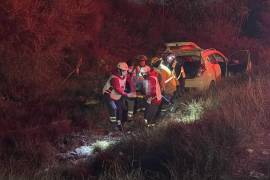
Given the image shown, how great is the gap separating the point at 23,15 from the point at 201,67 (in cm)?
556

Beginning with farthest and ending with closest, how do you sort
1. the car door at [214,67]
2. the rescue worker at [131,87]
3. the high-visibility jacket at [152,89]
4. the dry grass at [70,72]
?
the car door at [214,67] < the rescue worker at [131,87] < the high-visibility jacket at [152,89] < the dry grass at [70,72]

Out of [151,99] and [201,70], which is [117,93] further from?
[201,70]

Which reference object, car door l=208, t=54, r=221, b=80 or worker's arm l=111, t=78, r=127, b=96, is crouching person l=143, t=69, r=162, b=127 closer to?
worker's arm l=111, t=78, r=127, b=96

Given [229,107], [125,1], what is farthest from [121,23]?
[229,107]

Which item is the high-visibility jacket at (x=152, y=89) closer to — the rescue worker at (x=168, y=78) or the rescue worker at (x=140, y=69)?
the rescue worker at (x=140, y=69)

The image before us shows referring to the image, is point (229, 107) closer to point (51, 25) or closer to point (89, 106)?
point (89, 106)

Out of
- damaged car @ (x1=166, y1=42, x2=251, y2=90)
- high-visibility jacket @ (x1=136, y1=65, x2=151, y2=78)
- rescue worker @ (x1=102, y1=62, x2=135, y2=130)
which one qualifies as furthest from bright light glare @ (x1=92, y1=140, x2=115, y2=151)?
damaged car @ (x1=166, y1=42, x2=251, y2=90)

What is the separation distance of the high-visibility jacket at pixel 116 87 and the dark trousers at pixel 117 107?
0.37 feet

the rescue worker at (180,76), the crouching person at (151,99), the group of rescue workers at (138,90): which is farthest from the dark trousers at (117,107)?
the rescue worker at (180,76)

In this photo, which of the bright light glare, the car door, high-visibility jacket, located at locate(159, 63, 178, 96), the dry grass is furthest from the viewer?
the car door

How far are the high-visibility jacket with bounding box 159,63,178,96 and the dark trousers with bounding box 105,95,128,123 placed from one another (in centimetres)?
105

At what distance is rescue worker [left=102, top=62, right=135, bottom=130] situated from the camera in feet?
36.6

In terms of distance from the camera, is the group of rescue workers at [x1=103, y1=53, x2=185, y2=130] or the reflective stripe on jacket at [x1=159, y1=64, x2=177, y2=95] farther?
the reflective stripe on jacket at [x1=159, y1=64, x2=177, y2=95]

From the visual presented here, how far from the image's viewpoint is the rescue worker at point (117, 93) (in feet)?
36.6
